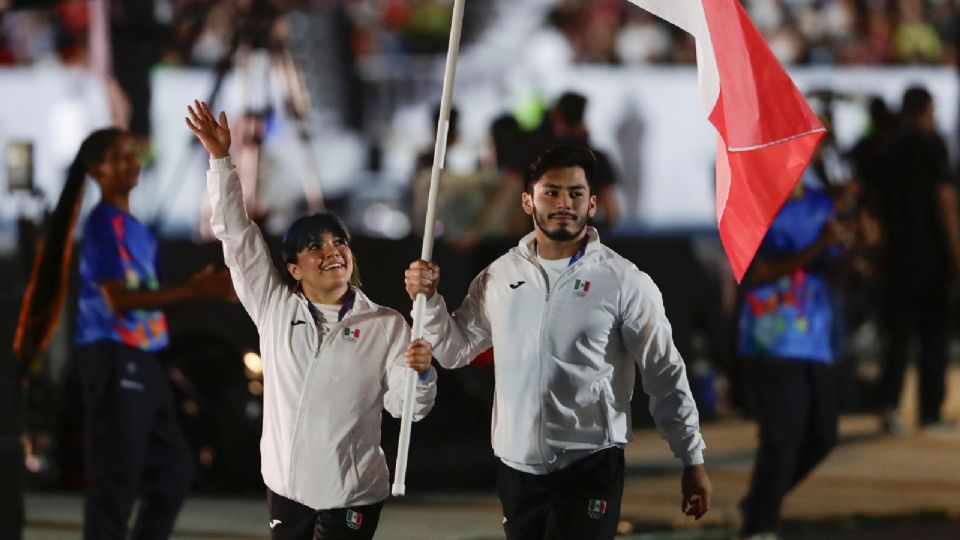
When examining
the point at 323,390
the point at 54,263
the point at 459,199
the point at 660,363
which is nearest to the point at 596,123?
the point at 459,199

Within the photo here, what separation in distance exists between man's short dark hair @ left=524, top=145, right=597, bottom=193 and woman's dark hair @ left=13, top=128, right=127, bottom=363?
216 centimetres

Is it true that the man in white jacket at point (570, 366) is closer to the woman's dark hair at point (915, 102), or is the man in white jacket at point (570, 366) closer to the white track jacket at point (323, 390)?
the white track jacket at point (323, 390)

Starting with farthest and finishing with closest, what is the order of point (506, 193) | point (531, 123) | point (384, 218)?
1. point (384, 218)
2. point (531, 123)
3. point (506, 193)

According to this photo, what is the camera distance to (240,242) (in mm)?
5418

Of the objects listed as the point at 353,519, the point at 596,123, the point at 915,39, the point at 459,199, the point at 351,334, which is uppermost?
the point at 915,39

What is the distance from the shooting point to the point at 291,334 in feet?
17.4

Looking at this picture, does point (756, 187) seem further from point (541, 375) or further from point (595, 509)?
point (595, 509)

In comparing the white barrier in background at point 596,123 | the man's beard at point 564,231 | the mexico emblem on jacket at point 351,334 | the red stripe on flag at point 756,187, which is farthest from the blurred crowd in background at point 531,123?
the mexico emblem on jacket at point 351,334

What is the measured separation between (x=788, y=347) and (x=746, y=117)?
241 centimetres

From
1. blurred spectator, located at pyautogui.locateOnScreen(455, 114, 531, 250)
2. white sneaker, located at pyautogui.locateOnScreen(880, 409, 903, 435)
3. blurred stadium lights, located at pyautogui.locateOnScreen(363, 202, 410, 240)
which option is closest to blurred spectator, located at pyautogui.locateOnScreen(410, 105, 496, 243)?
blurred spectator, located at pyautogui.locateOnScreen(455, 114, 531, 250)

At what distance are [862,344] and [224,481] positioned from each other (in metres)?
6.90

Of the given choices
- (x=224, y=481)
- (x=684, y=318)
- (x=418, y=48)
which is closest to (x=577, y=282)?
(x=224, y=481)

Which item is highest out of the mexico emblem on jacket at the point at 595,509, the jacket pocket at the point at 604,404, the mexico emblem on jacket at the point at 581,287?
the mexico emblem on jacket at the point at 581,287

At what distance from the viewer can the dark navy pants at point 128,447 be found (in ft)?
21.9
